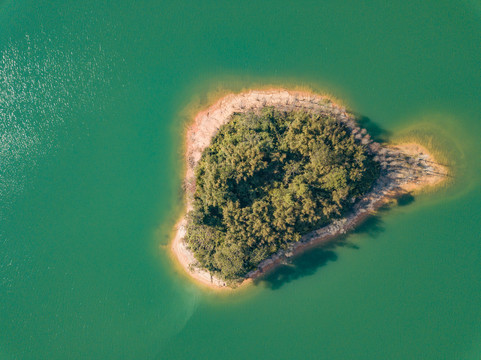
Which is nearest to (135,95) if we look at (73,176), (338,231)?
(73,176)

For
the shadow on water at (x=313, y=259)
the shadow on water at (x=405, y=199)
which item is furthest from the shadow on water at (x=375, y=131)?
the shadow on water at (x=313, y=259)

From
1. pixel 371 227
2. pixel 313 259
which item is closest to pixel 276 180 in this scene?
pixel 313 259

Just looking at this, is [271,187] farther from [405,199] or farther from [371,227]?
[405,199]

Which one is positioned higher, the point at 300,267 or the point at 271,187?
the point at 271,187

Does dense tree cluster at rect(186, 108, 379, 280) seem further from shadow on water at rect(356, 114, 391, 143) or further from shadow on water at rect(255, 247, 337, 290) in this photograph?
shadow on water at rect(356, 114, 391, 143)

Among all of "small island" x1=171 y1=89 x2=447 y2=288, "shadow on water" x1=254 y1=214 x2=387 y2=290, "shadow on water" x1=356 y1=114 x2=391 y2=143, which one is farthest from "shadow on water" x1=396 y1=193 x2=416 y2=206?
"shadow on water" x1=356 y1=114 x2=391 y2=143

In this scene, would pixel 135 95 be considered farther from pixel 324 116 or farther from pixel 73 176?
pixel 324 116
